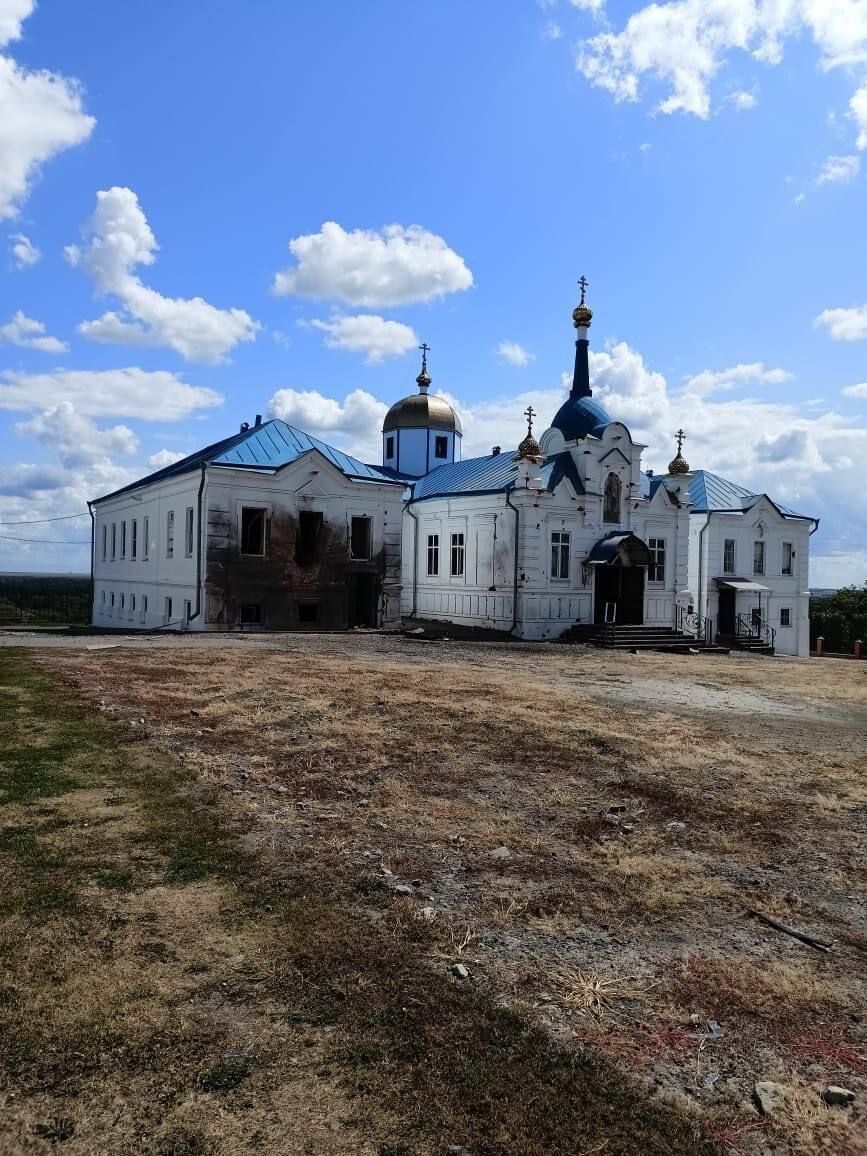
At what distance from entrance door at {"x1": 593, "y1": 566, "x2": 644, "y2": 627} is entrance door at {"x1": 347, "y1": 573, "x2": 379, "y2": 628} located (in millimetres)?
8410

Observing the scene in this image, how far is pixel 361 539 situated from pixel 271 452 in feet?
13.8

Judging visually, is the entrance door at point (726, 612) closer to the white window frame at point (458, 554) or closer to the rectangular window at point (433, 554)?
the white window frame at point (458, 554)

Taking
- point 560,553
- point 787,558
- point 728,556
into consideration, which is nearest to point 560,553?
point 560,553

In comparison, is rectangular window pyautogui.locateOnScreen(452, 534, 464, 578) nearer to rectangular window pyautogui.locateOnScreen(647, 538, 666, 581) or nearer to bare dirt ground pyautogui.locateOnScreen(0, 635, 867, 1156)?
rectangular window pyautogui.locateOnScreen(647, 538, 666, 581)

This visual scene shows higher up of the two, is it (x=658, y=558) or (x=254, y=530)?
(x=254, y=530)

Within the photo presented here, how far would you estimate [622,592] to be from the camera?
31.5m

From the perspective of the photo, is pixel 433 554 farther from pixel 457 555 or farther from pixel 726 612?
pixel 726 612

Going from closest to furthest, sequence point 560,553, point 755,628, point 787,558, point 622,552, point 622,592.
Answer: point 622,552 < point 560,553 < point 622,592 < point 755,628 < point 787,558

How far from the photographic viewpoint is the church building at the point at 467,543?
26.6 m

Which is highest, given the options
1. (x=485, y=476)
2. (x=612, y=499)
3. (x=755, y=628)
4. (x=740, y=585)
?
(x=485, y=476)

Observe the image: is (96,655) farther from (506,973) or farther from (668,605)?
(668,605)

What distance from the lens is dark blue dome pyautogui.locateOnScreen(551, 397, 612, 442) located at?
3225 cm

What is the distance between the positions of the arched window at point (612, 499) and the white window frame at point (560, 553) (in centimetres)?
204

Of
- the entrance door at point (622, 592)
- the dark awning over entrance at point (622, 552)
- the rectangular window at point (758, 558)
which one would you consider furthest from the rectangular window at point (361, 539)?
the rectangular window at point (758, 558)
